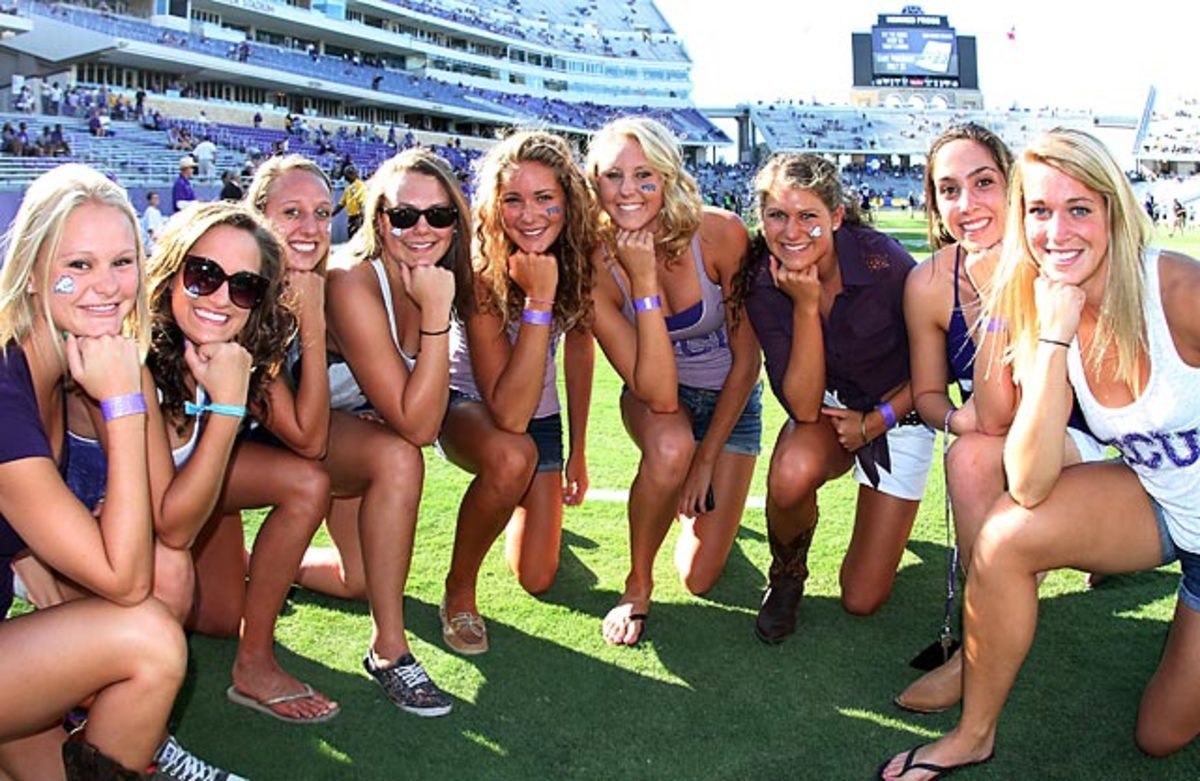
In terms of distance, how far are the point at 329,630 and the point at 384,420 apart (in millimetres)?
874

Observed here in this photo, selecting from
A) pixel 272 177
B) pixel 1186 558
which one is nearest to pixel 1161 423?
pixel 1186 558

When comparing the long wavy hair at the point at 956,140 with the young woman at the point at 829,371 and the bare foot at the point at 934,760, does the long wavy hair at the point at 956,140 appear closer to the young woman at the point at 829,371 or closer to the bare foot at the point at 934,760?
the young woman at the point at 829,371

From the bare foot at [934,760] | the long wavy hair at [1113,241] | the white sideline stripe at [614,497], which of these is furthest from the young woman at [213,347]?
the white sideline stripe at [614,497]

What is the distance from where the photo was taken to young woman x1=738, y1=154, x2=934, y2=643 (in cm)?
363

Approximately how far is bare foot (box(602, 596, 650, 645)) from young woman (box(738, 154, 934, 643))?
1.43 ft

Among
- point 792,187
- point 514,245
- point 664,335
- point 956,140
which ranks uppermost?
point 956,140

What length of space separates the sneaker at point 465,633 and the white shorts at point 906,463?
5.25 feet

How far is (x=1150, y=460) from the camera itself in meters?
2.68

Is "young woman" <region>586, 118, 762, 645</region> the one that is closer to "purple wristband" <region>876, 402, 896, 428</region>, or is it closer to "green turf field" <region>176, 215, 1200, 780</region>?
"green turf field" <region>176, 215, 1200, 780</region>

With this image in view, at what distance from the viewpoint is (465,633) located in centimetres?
362

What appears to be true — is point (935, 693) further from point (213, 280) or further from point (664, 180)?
point (213, 280)

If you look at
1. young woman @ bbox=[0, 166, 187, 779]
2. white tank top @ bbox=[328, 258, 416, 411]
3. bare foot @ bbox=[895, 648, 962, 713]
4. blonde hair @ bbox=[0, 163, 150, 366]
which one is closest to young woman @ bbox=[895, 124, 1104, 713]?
bare foot @ bbox=[895, 648, 962, 713]

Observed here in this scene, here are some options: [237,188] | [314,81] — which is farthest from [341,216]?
[314,81]

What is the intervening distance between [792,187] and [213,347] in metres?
2.02
